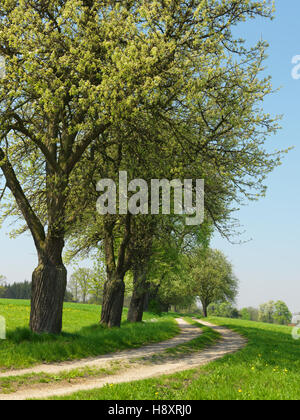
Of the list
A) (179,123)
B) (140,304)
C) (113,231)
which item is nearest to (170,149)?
(179,123)

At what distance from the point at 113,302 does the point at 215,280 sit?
53.9 m

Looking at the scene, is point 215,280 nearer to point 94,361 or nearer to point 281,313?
point 94,361

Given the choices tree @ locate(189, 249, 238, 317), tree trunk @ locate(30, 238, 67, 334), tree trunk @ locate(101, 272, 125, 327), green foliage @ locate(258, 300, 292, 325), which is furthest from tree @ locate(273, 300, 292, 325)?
tree trunk @ locate(30, 238, 67, 334)

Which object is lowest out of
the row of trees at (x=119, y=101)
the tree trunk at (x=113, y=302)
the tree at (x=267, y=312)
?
the tree at (x=267, y=312)

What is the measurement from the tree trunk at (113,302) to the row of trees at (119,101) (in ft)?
14.2

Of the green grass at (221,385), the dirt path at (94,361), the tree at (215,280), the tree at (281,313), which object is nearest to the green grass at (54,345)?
the dirt path at (94,361)

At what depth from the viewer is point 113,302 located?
2275 cm

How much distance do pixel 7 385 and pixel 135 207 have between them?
10948 millimetres

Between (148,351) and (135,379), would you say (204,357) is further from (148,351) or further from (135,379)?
(135,379)

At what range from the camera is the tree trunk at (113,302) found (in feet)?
74.5

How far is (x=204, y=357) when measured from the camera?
616 inches

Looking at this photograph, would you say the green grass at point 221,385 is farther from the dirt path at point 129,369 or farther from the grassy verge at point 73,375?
the grassy verge at point 73,375

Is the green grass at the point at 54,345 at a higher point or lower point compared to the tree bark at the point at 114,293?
lower

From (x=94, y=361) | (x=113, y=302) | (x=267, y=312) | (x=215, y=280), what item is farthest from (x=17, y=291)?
(x=94, y=361)
